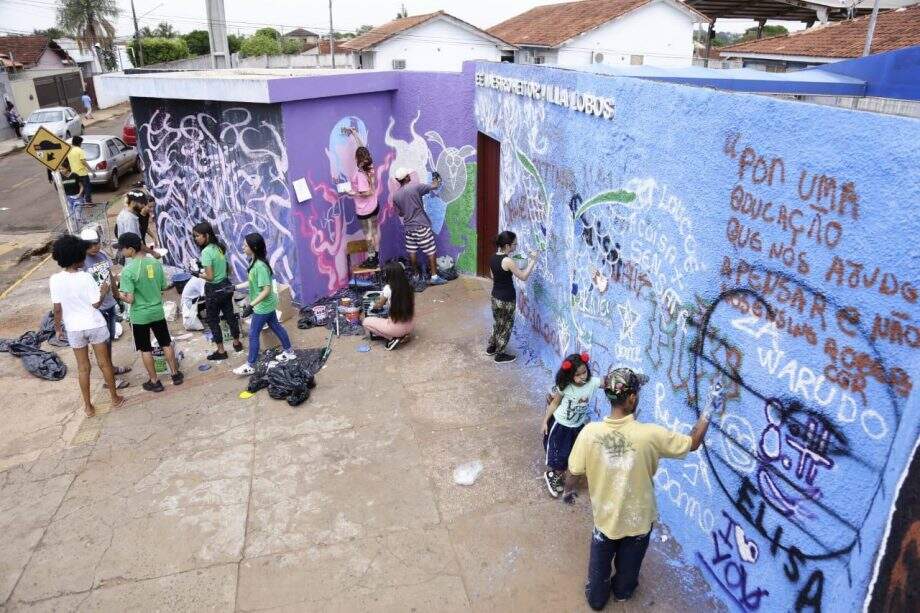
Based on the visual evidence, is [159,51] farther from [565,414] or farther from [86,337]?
[565,414]

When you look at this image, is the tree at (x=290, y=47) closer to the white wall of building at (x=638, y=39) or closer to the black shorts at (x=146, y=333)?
the white wall of building at (x=638, y=39)

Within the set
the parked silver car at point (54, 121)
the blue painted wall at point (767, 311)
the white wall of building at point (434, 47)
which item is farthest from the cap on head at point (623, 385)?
the white wall of building at point (434, 47)

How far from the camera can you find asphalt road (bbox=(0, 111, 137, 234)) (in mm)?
14516

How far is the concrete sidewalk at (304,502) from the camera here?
432 cm

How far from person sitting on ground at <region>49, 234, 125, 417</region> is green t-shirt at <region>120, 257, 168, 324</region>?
31 cm

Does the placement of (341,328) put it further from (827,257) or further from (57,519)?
(827,257)

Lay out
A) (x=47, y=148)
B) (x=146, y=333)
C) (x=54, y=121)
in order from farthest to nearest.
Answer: (x=54, y=121) → (x=47, y=148) → (x=146, y=333)

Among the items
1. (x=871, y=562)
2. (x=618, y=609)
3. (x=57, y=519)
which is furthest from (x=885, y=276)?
(x=57, y=519)

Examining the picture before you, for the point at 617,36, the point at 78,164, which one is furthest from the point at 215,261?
the point at 617,36

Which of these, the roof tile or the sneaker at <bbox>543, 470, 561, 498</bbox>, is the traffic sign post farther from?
the roof tile

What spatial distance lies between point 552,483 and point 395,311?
3.26 m

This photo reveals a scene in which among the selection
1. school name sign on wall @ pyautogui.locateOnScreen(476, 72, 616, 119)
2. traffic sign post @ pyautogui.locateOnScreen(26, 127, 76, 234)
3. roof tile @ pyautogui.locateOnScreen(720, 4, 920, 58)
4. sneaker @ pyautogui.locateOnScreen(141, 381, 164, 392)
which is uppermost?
roof tile @ pyautogui.locateOnScreen(720, 4, 920, 58)

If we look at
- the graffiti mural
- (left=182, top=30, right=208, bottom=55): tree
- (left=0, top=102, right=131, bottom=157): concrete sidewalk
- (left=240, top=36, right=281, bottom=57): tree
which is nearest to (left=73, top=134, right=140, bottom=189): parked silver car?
the graffiti mural

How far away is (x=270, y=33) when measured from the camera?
54969 mm
